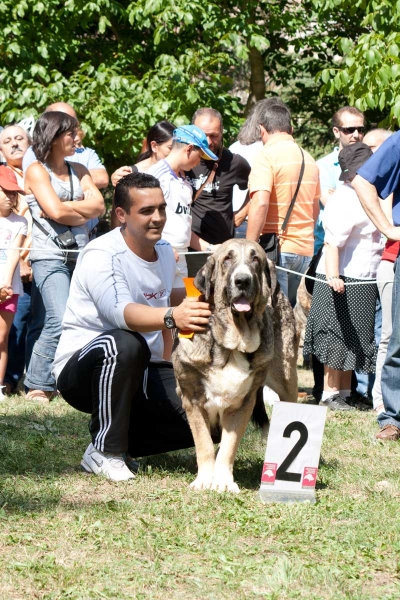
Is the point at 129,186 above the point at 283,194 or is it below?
above

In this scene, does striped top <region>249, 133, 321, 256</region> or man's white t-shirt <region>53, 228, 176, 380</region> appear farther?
striped top <region>249, 133, 321, 256</region>

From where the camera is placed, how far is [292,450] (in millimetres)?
4430

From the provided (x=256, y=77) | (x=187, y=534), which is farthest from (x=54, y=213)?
(x=256, y=77)

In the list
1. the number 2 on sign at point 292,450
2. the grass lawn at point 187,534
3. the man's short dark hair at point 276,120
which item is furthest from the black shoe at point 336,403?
the number 2 on sign at point 292,450

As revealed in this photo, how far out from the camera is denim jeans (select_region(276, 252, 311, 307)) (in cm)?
740

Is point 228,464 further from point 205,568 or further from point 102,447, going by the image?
point 205,568

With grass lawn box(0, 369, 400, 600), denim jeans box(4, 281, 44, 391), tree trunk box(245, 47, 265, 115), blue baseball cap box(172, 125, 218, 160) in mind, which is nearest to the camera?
grass lawn box(0, 369, 400, 600)

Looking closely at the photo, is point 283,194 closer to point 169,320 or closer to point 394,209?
point 394,209

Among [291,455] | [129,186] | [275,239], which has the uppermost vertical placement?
[129,186]

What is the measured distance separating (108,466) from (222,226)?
3345mm

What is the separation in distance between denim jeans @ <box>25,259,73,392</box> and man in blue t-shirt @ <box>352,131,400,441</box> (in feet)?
8.49

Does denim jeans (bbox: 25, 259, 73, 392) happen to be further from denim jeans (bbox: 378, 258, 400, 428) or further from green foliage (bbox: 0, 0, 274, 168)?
green foliage (bbox: 0, 0, 274, 168)

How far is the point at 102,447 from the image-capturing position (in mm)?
4855

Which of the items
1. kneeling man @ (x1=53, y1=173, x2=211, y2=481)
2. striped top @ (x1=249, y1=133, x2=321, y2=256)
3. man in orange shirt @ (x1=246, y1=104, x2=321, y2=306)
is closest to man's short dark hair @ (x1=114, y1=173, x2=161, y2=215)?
kneeling man @ (x1=53, y1=173, x2=211, y2=481)
